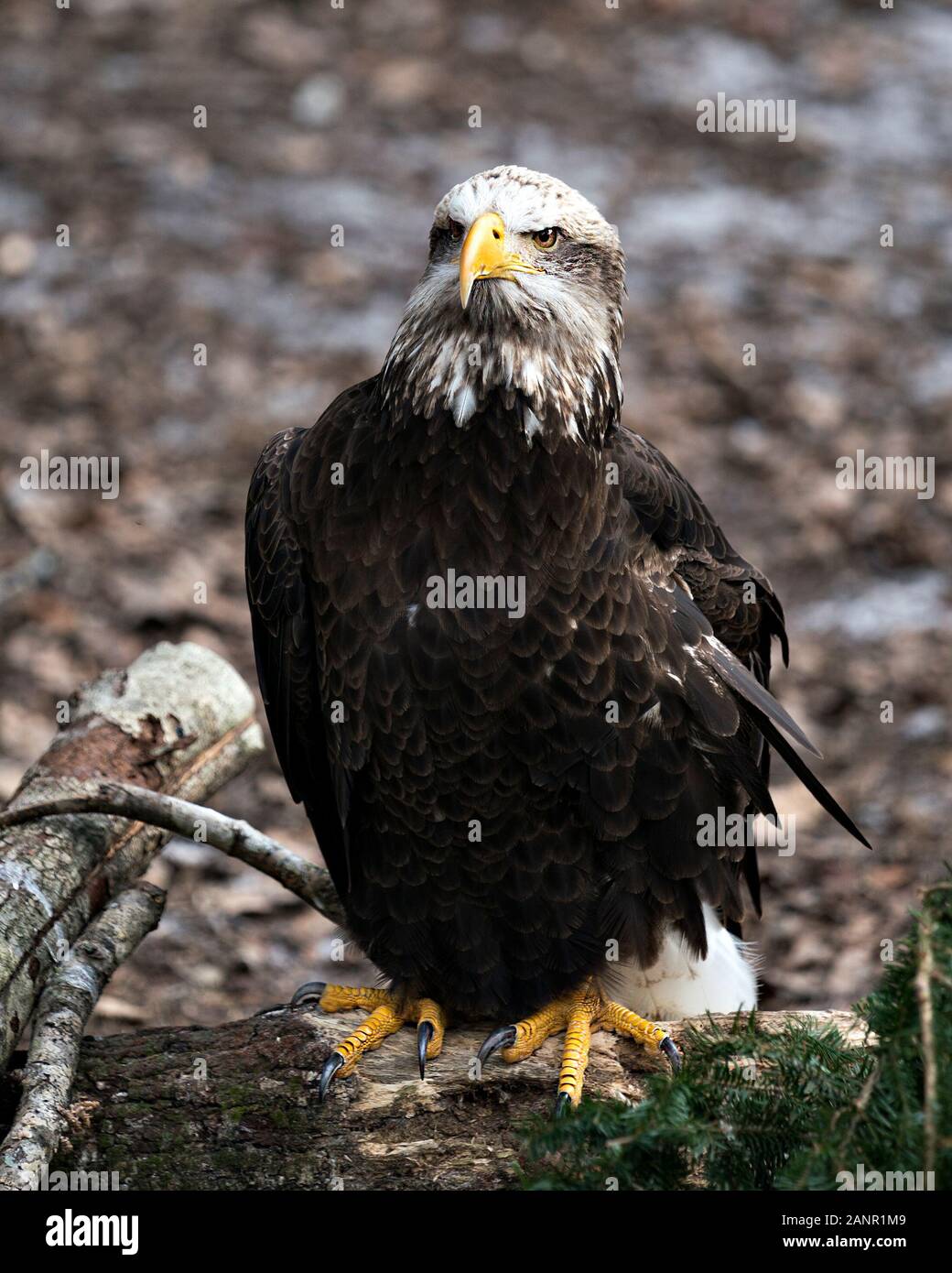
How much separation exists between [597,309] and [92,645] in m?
3.33

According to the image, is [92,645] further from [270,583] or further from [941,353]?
[941,353]

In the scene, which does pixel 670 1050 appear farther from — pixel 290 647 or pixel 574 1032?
pixel 290 647

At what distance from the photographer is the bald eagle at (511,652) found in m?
3.30

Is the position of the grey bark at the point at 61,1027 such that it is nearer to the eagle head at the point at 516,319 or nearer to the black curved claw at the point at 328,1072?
the black curved claw at the point at 328,1072

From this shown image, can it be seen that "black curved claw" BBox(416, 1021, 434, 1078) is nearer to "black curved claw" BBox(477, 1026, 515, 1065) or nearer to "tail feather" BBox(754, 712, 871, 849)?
"black curved claw" BBox(477, 1026, 515, 1065)

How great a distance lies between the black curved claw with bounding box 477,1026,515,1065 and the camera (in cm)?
343

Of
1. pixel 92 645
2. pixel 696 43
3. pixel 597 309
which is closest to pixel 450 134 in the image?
pixel 696 43

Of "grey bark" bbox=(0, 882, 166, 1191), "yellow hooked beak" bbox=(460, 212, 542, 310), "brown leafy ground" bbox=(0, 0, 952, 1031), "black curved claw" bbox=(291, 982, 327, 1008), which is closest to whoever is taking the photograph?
"grey bark" bbox=(0, 882, 166, 1191)

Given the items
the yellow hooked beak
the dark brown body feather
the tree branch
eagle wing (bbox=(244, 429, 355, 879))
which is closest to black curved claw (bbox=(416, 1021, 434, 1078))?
the dark brown body feather

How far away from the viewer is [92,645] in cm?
604

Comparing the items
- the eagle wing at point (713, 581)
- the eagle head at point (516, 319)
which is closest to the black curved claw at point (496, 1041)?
the eagle wing at point (713, 581)

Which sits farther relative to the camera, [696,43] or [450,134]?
[696,43]

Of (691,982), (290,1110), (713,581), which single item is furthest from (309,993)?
(713,581)
